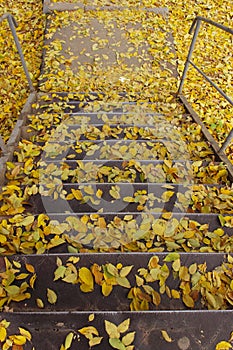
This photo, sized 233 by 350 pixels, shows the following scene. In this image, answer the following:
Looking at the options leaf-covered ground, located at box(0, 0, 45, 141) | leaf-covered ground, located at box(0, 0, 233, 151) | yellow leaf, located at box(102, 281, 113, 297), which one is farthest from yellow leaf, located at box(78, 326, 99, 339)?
leaf-covered ground, located at box(0, 0, 233, 151)

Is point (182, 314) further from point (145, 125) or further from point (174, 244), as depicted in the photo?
point (145, 125)

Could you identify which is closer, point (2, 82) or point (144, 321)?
point (144, 321)

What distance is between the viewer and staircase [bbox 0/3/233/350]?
155 cm

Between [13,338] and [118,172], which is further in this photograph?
[118,172]

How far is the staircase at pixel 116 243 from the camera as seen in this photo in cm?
155

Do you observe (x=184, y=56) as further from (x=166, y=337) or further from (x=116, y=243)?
(x=166, y=337)

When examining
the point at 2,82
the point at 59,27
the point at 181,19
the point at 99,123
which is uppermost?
the point at 181,19

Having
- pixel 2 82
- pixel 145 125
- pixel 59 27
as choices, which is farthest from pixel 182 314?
pixel 59 27

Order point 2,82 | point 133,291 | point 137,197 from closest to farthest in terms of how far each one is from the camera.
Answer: point 133,291 < point 137,197 < point 2,82

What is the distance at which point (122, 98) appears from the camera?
4.24 metres

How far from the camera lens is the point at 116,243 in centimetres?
200

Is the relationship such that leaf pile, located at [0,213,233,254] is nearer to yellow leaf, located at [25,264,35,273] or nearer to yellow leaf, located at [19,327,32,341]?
yellow leaf, located at [25,264,35,273]

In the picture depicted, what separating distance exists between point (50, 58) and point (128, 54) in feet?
4.26

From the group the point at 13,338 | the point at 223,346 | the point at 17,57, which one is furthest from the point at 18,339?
the point at 17,57
